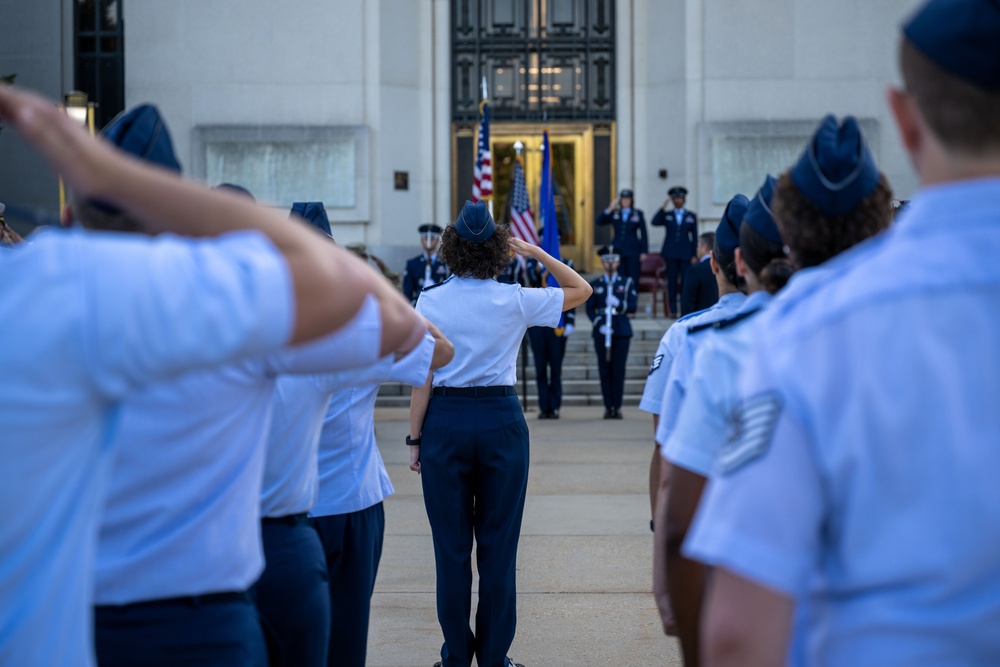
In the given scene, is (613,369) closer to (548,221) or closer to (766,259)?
(548,221)

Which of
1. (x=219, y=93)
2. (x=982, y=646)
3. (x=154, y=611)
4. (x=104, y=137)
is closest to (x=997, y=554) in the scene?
(x=982, y=646)

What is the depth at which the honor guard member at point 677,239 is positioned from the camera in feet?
60.9

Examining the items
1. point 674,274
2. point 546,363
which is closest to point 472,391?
point 546,363

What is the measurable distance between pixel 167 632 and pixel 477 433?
2.90 m

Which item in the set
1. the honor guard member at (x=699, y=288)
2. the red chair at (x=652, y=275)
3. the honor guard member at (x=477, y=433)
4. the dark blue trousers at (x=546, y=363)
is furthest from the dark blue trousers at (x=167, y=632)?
the red chair at (x=652, y=275)

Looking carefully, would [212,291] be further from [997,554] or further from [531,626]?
[531,626]

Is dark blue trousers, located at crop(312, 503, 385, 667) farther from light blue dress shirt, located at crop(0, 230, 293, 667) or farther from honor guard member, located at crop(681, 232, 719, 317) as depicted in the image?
honor guard member, located at crop(681, 232, 719, 317)

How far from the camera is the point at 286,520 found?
9.66ft

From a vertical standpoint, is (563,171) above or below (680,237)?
above

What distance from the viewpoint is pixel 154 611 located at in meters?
2.05

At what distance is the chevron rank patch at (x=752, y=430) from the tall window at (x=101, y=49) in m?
22.1

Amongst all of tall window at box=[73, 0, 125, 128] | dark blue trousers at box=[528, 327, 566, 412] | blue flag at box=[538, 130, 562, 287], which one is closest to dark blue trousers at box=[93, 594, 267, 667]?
blue flag at box=[538, 130, 562, 287]

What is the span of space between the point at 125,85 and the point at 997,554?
21372 mm

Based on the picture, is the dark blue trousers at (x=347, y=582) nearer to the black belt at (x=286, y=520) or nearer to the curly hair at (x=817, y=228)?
the black belt at (x=286, y=520)
